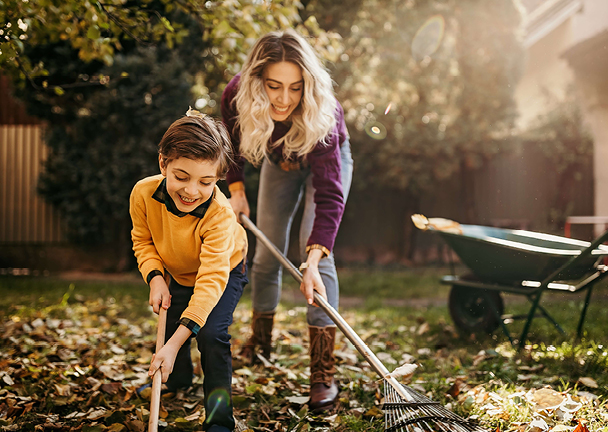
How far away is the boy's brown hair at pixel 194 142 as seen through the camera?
1740 mm

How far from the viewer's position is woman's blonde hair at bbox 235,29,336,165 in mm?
2090

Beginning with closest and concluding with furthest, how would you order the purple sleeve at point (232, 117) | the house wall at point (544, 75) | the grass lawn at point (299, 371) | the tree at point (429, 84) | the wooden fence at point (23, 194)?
the grass lawn at point (299, 371)
the purple sleeve at point (232, 117)
the wooden fence at point (23, 194)
the tree at point (429, 84)
the house wall at point (544, 75)

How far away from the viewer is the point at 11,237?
6555mm

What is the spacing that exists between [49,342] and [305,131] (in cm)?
213

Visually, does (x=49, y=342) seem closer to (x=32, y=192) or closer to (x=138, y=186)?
(x=138, y=186)

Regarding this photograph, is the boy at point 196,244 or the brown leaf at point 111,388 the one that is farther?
the brown leaf at point 111,388

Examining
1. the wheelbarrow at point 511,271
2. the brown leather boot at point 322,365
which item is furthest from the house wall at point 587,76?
A: the brown leather boot at point 322,365

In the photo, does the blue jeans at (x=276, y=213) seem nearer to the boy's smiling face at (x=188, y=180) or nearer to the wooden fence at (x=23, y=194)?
the boy's smiling face at (x=188, y=180)

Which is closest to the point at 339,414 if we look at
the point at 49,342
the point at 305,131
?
the point at 305,131

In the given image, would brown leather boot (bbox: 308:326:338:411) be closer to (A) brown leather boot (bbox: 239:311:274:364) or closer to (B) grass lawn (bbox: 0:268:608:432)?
(B) grass lawn (bbox: 0:268:608:432)

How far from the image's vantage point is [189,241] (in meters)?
1.89

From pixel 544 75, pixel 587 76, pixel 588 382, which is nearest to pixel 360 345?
pixel 588 382

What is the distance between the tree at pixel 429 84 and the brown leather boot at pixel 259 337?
172 inches

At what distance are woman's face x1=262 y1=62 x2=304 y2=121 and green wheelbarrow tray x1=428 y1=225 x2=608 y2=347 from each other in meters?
1.47
